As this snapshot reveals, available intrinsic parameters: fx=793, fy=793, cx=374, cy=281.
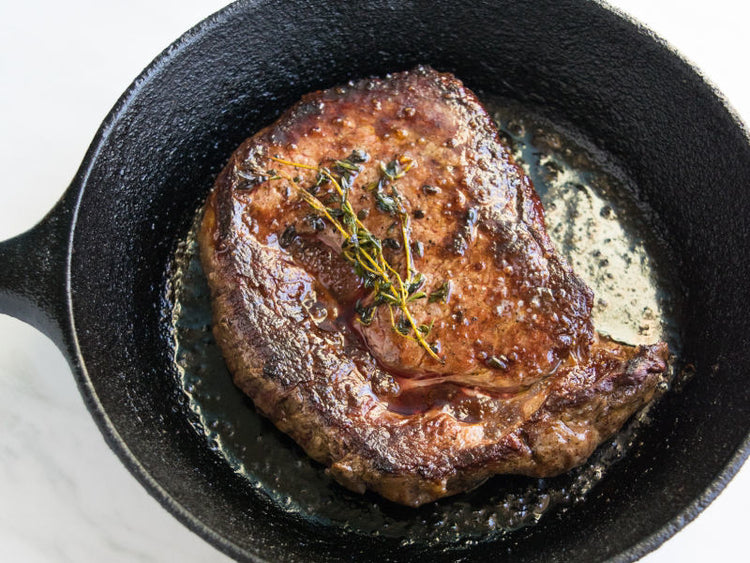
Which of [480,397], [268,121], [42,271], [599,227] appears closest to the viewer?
[42,271]

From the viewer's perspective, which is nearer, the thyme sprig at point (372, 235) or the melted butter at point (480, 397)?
the thyme sprig at point (372, 235)

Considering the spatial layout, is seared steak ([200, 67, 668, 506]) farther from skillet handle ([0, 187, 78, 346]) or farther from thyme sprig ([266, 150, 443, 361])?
skillet handle ([0, 187, 78, 346])

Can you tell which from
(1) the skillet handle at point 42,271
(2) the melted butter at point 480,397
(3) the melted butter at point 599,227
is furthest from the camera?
(3) the melted butter at point 599,227

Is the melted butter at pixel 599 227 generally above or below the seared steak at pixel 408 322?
above

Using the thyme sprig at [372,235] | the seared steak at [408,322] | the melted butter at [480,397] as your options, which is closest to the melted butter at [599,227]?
the melted butter at [480,397]

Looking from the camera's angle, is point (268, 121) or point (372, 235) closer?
point (372, 235)

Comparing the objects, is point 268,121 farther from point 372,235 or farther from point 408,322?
point 408,322

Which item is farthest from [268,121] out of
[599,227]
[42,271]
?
[599,227]

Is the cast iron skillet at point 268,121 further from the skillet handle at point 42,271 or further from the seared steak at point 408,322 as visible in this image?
the seared steak at point 408,322

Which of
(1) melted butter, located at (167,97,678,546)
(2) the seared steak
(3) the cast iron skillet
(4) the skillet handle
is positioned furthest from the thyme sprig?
(4) the skillet handle

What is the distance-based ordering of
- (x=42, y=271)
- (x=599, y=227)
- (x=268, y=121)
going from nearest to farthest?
(x=42, y=271) → (x=599, y=227) → (x=268, y=121)
